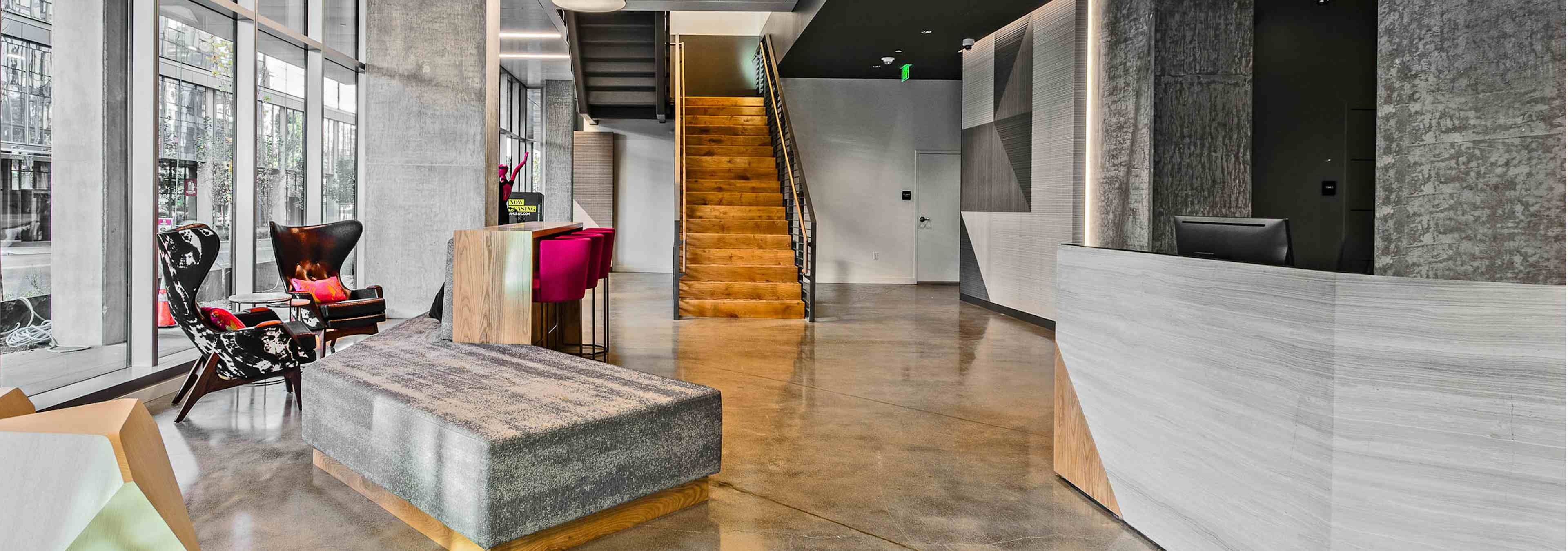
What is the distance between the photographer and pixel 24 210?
4254 mm

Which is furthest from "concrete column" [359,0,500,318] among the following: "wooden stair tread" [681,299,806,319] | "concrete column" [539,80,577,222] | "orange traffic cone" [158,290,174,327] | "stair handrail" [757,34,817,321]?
"concrete column" [539,80,577,222]

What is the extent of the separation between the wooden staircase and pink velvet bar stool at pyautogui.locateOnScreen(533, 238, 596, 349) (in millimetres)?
4028

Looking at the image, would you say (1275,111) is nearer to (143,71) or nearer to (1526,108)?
(1526,108)

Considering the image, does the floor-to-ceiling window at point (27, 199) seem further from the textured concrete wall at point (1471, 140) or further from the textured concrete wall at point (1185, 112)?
the textured concrete wall at point (1185, 112)

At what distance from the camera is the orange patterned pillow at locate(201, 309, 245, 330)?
13.8 feet

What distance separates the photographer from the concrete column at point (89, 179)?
4.45 meters

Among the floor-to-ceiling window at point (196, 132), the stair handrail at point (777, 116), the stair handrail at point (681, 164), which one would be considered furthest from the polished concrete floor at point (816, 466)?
the stair handrail at point (777, 116)

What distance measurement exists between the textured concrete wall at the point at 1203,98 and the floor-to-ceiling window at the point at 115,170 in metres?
5.79

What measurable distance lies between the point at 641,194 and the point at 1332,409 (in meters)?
13.1

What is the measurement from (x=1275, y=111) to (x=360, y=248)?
26.3 ft

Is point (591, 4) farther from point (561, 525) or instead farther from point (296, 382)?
point (561, 525)

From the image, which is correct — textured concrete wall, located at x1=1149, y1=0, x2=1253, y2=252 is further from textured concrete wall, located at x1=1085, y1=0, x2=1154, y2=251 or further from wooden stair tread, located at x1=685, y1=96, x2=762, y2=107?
wooden stair tread, located at x1=685, y1=96, x2=762, y2=107

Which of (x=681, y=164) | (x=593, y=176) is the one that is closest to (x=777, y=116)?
(x=681, y=164)

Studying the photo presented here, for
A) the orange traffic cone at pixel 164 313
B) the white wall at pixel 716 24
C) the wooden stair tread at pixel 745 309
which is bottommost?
the wooden stair tread at pixel 745 309
